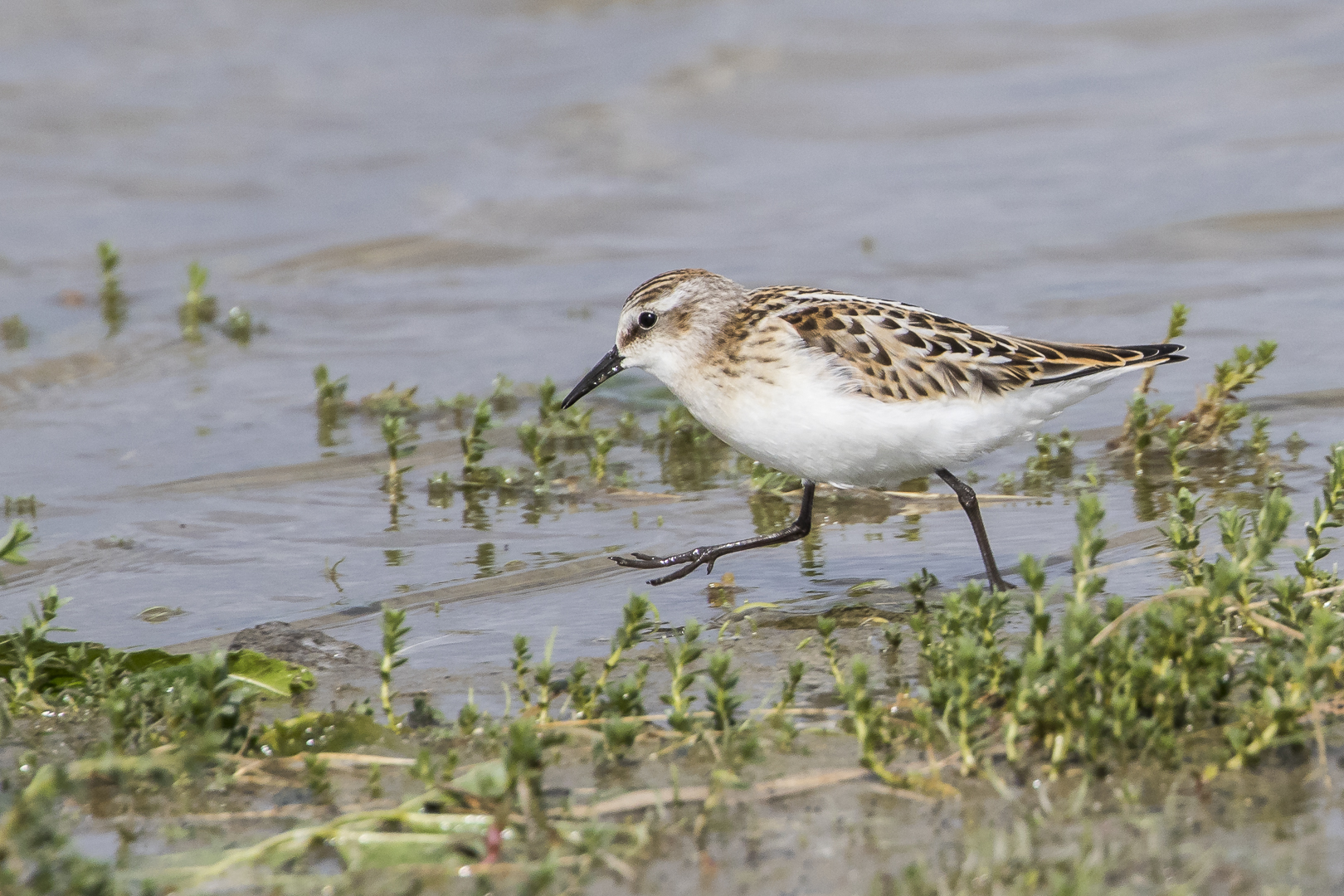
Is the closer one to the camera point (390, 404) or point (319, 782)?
point (319, 782)

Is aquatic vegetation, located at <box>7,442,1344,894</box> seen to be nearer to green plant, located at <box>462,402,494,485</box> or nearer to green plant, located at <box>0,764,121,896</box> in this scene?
green plant, located at <box>0,764,121,896</box>

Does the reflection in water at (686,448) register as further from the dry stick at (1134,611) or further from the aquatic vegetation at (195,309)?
the aquatic vegetation at (195,309)

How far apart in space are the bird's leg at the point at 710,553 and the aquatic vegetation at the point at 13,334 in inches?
241

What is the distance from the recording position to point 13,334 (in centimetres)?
1084

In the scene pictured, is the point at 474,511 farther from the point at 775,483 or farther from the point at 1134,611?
the point at 1134,611

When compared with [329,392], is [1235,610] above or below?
below

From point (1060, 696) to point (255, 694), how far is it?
2316mm

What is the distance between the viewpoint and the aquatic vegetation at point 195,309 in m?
10.9

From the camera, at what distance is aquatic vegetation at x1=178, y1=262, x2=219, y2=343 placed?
10.9 metres

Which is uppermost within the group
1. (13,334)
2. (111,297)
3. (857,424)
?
(111,297)

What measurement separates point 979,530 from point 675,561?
1231 millimetres

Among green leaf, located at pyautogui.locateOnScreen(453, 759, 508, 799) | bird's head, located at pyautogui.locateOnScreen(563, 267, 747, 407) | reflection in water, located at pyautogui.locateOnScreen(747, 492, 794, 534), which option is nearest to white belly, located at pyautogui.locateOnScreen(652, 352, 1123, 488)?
bird's head, located at pyautogui.locateOnScreen(563, 267, 747, 407)

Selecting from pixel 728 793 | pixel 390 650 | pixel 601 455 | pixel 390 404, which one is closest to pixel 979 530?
pixel 728 793

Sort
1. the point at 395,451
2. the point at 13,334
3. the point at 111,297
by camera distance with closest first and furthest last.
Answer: the point at 395,451, the point at 13,334, the point at 111,297
